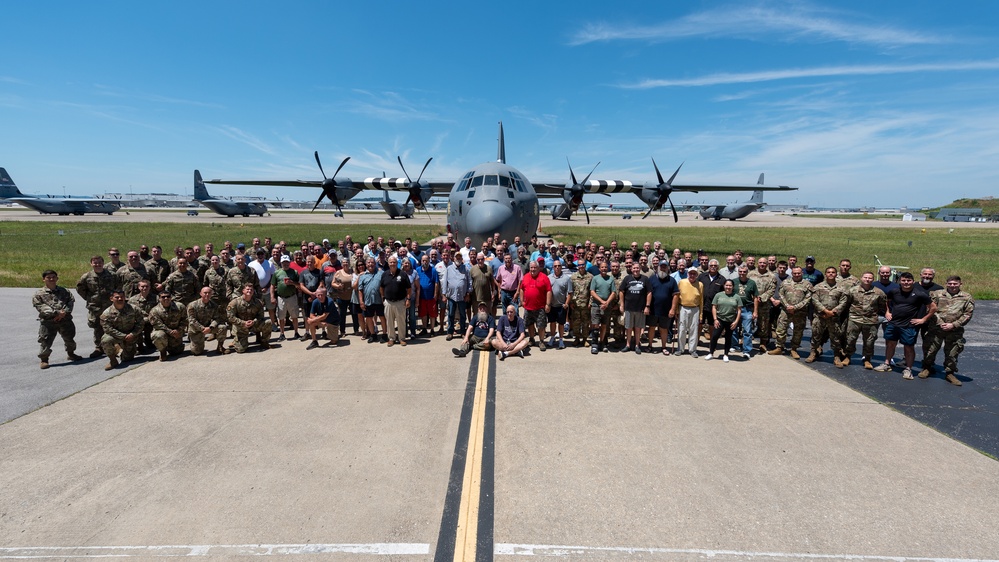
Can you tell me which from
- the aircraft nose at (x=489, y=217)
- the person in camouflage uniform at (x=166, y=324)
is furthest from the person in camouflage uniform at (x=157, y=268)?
the aircraft nose at (x=489, y=217)

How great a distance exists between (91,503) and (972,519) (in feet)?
25.2

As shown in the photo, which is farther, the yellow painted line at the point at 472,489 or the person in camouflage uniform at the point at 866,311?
the person in camouflage uniform at the point at 866,311

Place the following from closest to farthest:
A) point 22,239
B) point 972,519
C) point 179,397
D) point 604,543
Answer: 1. point 604,543
2. point 972,519
3. point 179,397
4. point 22,239

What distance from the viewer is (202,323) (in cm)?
801

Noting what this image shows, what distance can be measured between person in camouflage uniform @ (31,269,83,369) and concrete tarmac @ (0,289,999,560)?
0.53m

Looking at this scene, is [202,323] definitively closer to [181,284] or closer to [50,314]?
[181,284]

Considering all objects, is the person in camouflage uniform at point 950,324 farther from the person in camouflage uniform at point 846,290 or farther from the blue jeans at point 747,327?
the blue jeans at point 747,327

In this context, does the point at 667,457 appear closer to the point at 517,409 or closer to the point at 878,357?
the point at 517,409

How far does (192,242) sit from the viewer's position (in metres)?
28.3

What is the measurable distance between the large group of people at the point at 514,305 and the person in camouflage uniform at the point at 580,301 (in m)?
→ 0.02

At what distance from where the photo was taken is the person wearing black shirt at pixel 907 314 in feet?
23.1

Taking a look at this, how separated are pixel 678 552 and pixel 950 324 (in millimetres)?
6522

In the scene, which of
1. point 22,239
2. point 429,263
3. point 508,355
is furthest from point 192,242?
point 508,355

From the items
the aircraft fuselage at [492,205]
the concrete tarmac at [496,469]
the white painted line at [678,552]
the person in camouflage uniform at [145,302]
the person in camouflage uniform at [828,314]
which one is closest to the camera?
the white painted line at [678,552]
